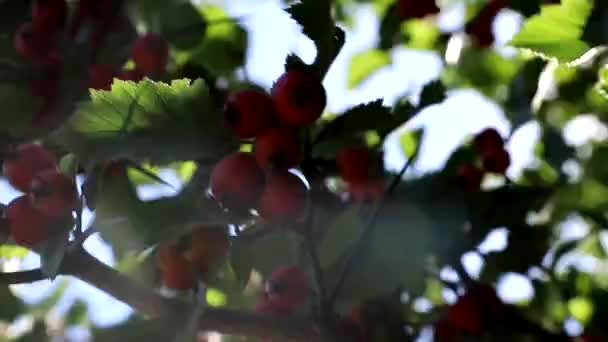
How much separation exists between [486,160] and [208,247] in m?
0.54

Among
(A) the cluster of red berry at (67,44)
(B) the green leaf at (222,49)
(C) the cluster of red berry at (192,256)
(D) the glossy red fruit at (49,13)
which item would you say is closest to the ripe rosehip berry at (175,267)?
(C) the cluster of red berry at (192,256)

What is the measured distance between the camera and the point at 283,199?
0.92 metres

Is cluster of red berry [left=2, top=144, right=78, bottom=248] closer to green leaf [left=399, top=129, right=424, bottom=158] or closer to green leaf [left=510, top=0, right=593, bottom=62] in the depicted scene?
green leaf [left=510, top=0, right=593, bottom=62]

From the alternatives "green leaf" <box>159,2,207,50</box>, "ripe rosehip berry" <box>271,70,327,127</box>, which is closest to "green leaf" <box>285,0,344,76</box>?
"ripe rosehip berry" <box>271,70,327,127</box>

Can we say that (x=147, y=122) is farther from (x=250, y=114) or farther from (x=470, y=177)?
(x=470, y=177)

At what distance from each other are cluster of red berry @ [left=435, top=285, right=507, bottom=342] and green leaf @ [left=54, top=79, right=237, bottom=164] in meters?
0.52

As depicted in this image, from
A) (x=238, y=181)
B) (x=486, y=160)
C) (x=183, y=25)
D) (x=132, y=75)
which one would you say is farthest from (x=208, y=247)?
(x=183, y=25)

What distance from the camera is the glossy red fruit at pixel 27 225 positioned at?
967 mm

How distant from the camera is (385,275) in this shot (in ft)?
3.74

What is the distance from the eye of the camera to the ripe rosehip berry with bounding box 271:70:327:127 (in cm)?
90

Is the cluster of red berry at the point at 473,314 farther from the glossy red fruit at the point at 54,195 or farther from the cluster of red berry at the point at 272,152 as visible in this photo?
the glossy red fruit at the point at 54,195

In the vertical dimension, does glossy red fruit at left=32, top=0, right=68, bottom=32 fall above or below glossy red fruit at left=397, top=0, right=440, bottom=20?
above

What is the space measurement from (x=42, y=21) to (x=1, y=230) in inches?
13.1

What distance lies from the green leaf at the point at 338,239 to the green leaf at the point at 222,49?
60 centimetres
